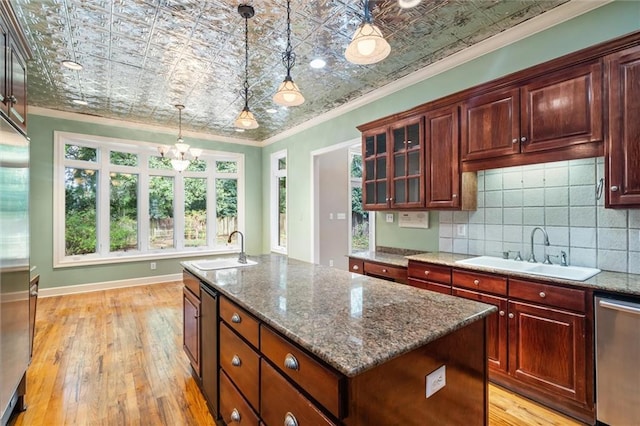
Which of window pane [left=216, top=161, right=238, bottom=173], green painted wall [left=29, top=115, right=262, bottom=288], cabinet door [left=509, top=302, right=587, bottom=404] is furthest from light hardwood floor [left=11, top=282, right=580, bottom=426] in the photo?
window pane [left=216, top=161, right=238, bottom=173]

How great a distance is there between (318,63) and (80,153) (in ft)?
14.9

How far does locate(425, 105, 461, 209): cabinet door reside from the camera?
2.80 m

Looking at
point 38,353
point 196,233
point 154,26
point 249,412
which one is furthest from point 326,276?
point 196,233

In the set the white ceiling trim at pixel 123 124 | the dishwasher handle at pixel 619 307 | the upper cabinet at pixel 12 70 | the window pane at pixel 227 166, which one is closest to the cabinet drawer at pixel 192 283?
the upper cabinet at pixel 12 70

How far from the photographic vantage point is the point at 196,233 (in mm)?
6367

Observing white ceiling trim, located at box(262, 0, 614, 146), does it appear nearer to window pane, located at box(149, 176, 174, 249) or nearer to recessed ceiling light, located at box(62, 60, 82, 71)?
recessed ceiling light, located at box(62, 60, 82, 71)

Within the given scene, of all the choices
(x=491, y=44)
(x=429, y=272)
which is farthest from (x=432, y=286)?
(x=491, y=44)

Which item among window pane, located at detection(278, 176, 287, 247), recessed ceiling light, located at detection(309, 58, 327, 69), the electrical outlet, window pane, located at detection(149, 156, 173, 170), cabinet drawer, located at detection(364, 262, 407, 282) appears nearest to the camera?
the electrical outlet

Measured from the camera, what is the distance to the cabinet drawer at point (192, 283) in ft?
7.41

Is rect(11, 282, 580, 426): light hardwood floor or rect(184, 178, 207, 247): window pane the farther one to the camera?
rect(184, 178, 207, 247): window pane

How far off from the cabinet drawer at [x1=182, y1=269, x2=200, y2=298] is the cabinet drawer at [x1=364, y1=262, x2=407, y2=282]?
1906mm

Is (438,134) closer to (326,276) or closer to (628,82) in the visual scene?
(628,82)

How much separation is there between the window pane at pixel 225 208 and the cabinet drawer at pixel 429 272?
15.4ft

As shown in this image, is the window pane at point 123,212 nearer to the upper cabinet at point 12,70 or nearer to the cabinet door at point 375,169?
the upper cabinet at point 12,70
